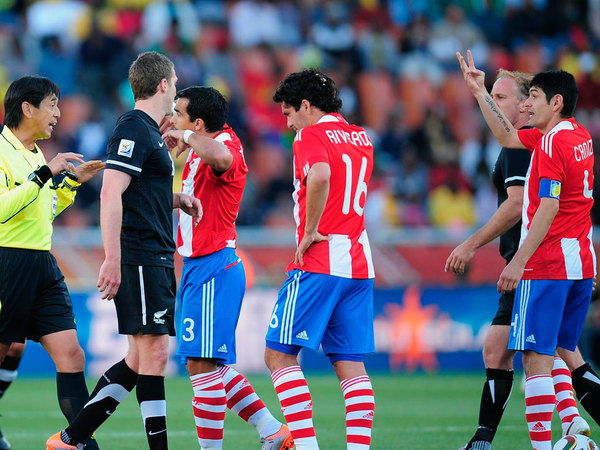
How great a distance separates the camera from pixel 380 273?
47.0ft

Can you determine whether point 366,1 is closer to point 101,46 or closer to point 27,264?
point 101,46

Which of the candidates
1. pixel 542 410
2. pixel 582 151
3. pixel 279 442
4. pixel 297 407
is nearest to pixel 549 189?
pixel 582 151

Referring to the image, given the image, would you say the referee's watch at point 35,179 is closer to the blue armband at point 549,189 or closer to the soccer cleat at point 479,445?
the blue armband at point 549,189

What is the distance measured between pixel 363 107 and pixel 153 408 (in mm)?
13014

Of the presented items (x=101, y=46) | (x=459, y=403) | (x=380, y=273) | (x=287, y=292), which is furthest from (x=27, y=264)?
(x=101, y=46)

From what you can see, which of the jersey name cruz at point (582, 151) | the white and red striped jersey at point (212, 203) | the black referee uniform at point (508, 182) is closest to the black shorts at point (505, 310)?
the black referee uniform at point (508, 182)

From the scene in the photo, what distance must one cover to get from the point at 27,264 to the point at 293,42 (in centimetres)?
1387

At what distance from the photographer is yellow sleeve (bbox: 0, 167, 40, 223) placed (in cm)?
608

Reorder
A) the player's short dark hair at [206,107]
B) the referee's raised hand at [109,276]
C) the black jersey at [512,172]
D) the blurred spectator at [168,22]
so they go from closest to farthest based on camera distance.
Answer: the referee's raised hand at [109,276] → the player's short dark hair at [206,107] → the black jersey at [512,172] → the blurred spectator at [168,22]

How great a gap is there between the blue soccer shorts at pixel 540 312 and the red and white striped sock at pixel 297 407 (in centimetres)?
145

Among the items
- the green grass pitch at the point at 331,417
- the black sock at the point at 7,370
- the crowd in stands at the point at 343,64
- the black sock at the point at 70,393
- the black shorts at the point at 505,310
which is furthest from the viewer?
the crowd in stands at the point at 343,64

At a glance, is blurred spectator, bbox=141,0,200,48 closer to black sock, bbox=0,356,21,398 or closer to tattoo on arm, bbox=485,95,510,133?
black sock, bbox=0,356,21,398

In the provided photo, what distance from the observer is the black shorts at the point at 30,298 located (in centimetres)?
627

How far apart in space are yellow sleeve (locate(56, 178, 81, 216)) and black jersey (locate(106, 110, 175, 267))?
771 millimetres
